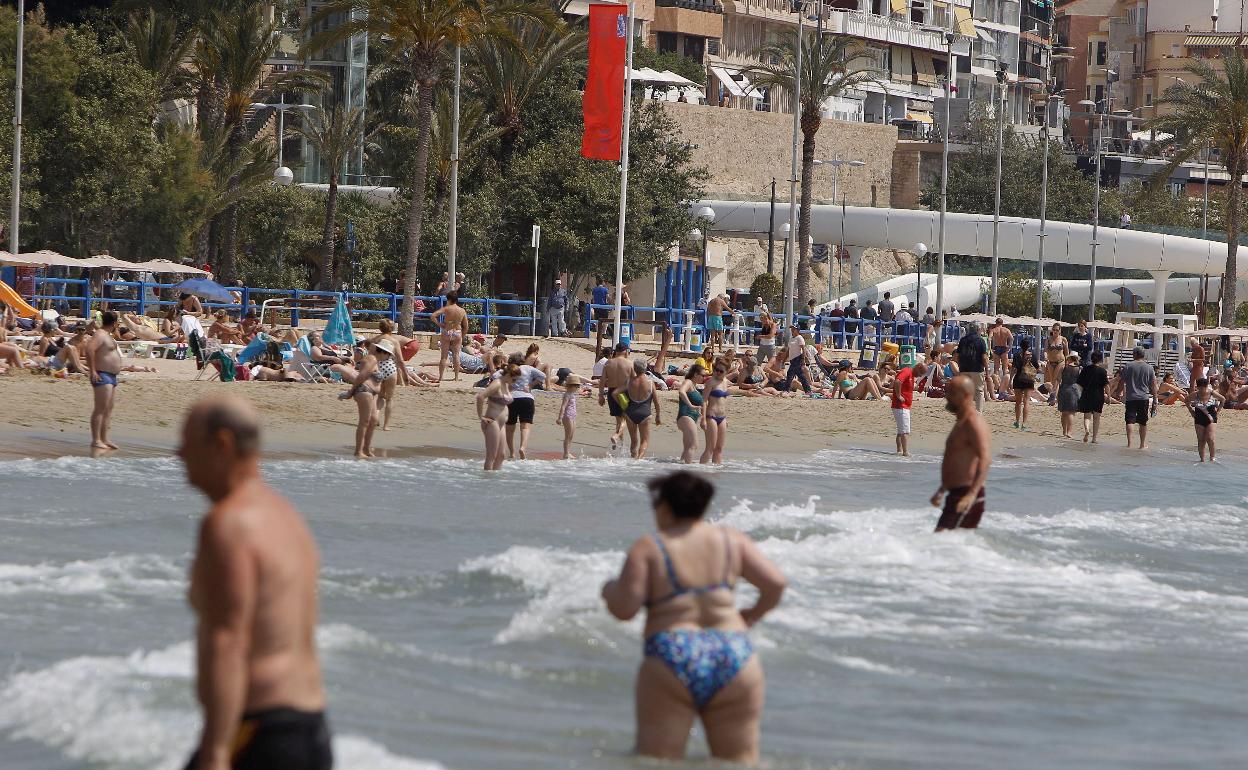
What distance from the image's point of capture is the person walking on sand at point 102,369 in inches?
630

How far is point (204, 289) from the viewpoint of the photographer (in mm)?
30406

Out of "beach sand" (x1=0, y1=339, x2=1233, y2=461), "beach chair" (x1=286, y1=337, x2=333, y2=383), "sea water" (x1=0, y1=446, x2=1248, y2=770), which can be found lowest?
"sea water" (x1=0, y1=446, x2=1248, y2=770)

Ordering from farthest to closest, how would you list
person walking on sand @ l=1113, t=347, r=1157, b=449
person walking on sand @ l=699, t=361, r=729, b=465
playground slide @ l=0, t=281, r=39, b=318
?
playground slide @ l=0, t=281, r=39, b=318 < person walking on sand @ l=1113, t=347, r=1157, b=449 < person walking on sand @ l=699, t=361, r=729, b=465

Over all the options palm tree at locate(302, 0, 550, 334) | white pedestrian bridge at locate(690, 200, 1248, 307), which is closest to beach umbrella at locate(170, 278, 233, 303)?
palm tree at locate(302, 0, 550, 334)

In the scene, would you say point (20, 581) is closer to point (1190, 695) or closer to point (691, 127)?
point (1190, 695)

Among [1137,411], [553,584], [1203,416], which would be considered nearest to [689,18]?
[1137,411]

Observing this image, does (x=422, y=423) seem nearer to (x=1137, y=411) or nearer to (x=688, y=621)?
(x=1137, y=411)

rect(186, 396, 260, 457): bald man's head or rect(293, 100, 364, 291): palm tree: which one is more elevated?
rect(293, 100, 364, 291): palm tree

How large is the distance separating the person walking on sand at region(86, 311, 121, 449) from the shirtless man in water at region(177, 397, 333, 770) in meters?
12.6

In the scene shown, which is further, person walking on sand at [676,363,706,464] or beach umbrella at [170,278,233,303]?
beach umbrella at [170,278,233,303]

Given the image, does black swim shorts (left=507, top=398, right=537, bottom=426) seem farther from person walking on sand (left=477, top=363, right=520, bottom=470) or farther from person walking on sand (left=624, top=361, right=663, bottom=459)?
person walking on sand (left=624, top=361, right=663, bottom=459)

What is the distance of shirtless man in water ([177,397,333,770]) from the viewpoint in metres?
3.82

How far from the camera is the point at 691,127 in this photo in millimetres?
66500

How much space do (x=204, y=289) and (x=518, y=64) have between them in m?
12.0
